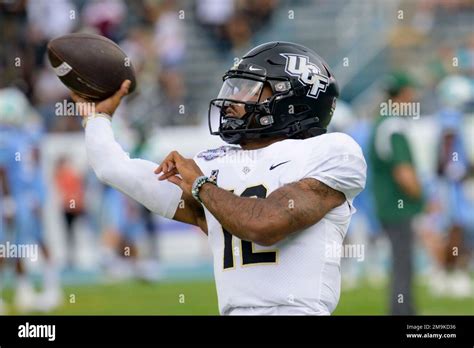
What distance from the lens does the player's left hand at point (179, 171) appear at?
347 centimetres

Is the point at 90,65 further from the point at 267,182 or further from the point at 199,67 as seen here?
the point at 199,67

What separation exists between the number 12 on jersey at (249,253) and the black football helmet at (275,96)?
0.23m

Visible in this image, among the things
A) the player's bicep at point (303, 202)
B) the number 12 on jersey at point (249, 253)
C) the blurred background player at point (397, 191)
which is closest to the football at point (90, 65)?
the number 12 on jersey at point (249, 253)

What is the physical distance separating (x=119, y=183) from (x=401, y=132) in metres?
4.80

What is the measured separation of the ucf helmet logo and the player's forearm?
1.73 feet

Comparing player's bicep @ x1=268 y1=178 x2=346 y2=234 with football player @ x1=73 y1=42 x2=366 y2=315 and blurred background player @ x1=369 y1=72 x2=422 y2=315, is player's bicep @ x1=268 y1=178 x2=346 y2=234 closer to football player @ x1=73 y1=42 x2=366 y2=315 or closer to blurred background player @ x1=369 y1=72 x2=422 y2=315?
football player @ x1=73 y1=42 x2=366 y2=315

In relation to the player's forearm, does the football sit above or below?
above

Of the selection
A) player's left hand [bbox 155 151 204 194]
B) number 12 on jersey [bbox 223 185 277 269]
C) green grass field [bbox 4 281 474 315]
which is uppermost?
player's left hand [bbox 155 151 204 194]

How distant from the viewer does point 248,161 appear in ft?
11.8

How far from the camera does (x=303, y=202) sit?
3375mm

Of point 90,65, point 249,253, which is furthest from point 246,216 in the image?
point 90,65

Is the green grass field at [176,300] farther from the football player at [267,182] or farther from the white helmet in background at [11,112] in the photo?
the football player at [267,182]

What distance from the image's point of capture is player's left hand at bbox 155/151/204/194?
347 cm

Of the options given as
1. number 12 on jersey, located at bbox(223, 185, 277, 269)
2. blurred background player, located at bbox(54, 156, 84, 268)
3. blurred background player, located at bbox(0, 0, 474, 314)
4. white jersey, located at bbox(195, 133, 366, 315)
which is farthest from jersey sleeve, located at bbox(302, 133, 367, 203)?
blurred background player, located at bbox(54, 156, 84, 268)
